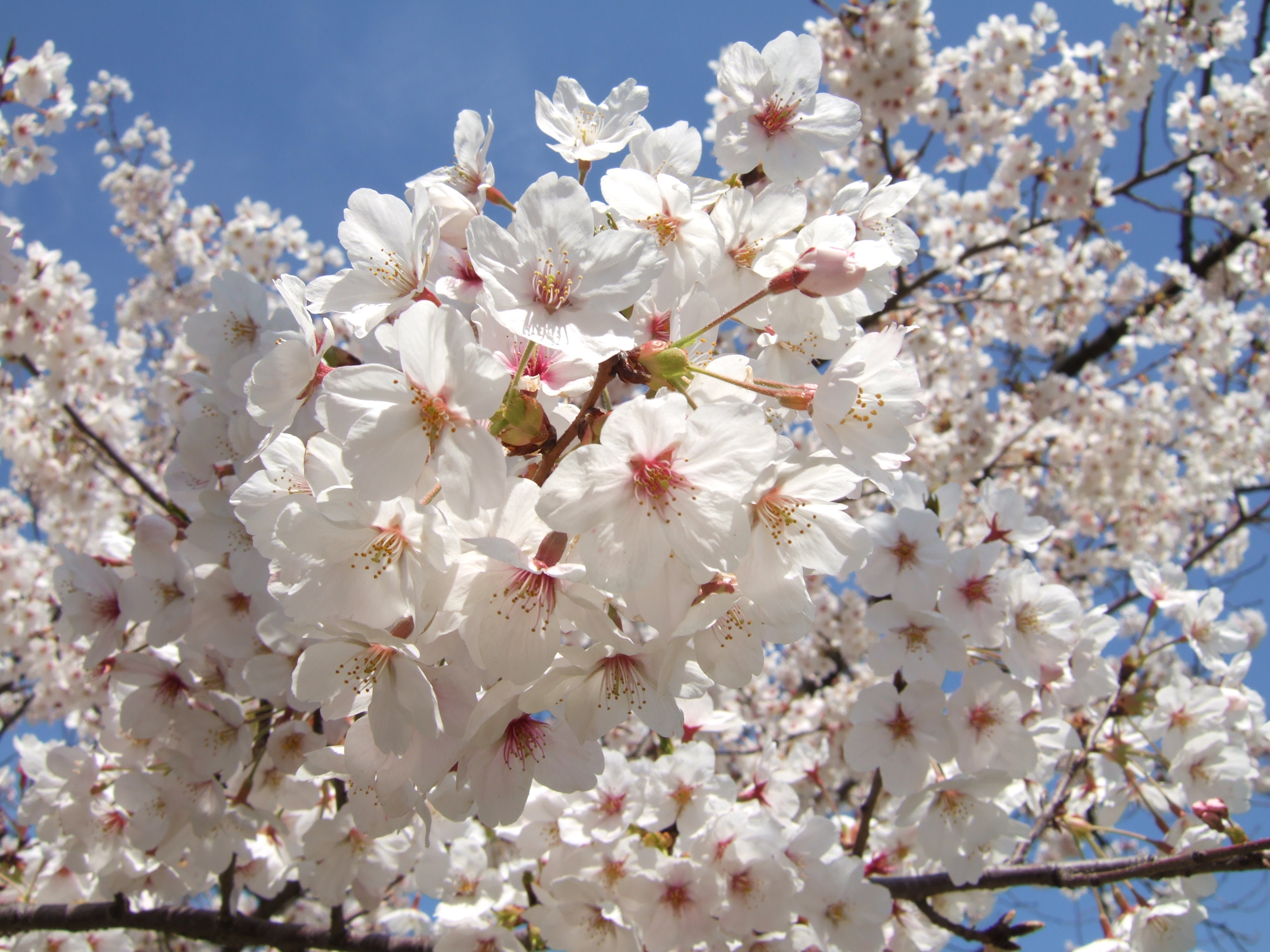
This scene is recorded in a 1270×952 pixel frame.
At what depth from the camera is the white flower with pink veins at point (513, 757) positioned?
112 cm

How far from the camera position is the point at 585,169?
1514 millimetres

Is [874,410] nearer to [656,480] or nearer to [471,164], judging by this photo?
[656,480]

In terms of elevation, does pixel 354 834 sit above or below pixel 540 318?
below

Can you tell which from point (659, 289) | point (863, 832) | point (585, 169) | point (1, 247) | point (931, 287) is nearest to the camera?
point (659, 289)

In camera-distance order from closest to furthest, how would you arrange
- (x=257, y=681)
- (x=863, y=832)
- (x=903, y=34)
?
1. (x=257, y=681)
2. (x=863, y=832)
3. (x=903, y=34)

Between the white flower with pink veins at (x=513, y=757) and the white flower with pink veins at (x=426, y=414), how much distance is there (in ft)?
1.16

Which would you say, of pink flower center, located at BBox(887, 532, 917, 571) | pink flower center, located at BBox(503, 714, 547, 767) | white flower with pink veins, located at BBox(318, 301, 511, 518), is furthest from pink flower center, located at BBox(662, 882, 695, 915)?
white flower with pink veins, located at BBox(318, 301, 511, 518)

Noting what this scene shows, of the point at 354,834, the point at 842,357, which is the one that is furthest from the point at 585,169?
the point at 354,834

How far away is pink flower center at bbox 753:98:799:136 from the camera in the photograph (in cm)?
156

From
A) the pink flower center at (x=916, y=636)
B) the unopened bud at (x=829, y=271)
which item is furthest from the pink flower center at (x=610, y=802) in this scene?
the unopened bud at (x=829, y=271)

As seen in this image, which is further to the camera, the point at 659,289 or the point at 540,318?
the point at 659,289

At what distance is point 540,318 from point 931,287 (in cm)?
742

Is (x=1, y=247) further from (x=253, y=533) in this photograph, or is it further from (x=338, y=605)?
(x=338, y=605)

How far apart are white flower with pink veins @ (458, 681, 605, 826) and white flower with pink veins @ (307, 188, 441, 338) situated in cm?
66
